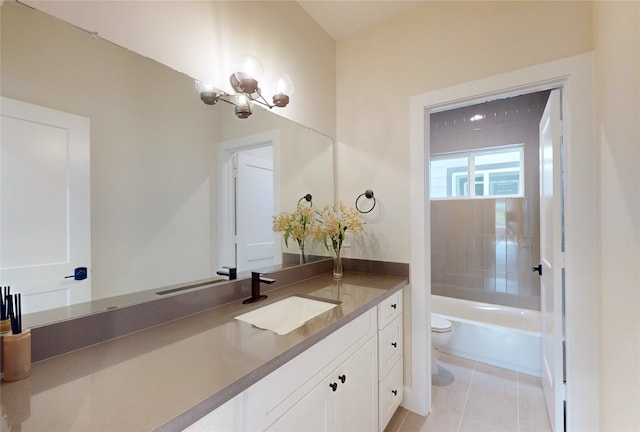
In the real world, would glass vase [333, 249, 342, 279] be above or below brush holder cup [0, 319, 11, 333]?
below

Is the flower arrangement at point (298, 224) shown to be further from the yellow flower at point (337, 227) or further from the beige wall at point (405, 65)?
the beige wall at point (405, 65)

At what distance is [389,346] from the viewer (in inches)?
65.8

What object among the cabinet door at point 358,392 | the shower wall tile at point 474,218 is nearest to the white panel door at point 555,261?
the cabinet door at point 358,392

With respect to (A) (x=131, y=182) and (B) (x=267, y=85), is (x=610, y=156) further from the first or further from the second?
(A) (x=131, y=182)

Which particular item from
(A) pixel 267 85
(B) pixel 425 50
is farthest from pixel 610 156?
(A) pixel 267 85

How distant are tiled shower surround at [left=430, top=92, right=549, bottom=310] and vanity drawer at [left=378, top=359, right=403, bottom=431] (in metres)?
1.89

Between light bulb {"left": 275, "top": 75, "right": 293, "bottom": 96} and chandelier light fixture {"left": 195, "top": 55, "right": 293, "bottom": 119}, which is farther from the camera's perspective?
light bulb {"left": 275, "top": 75, "right": 293, "bottom": 96}

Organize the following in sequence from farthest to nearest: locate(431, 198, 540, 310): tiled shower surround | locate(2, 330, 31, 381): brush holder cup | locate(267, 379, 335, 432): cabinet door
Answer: locate(431, 198, 540, 310): tiled shower surround < locate(267, 379, 335, 432): cabinet door < locate(2, 330, 31, 381): brush holder cup

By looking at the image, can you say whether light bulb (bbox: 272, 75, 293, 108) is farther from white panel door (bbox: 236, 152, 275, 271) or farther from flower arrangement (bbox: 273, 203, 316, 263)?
flower arrangement (bbox: 273, 203, 316, 263)

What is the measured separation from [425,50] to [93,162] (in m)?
1.95

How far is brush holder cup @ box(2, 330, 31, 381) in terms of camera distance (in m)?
0.69

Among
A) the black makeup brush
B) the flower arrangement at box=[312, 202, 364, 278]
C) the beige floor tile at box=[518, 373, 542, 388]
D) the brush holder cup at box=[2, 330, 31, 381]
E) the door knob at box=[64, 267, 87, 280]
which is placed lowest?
the beige floor tile at box=[518, 373, 542, 388]

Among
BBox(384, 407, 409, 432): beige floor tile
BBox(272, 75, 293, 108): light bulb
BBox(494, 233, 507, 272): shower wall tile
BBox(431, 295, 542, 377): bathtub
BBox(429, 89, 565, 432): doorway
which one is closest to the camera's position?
BBox(272, 75, 293, 108): light bulb

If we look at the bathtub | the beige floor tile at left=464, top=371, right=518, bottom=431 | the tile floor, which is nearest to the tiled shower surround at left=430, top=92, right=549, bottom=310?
the bathtub
